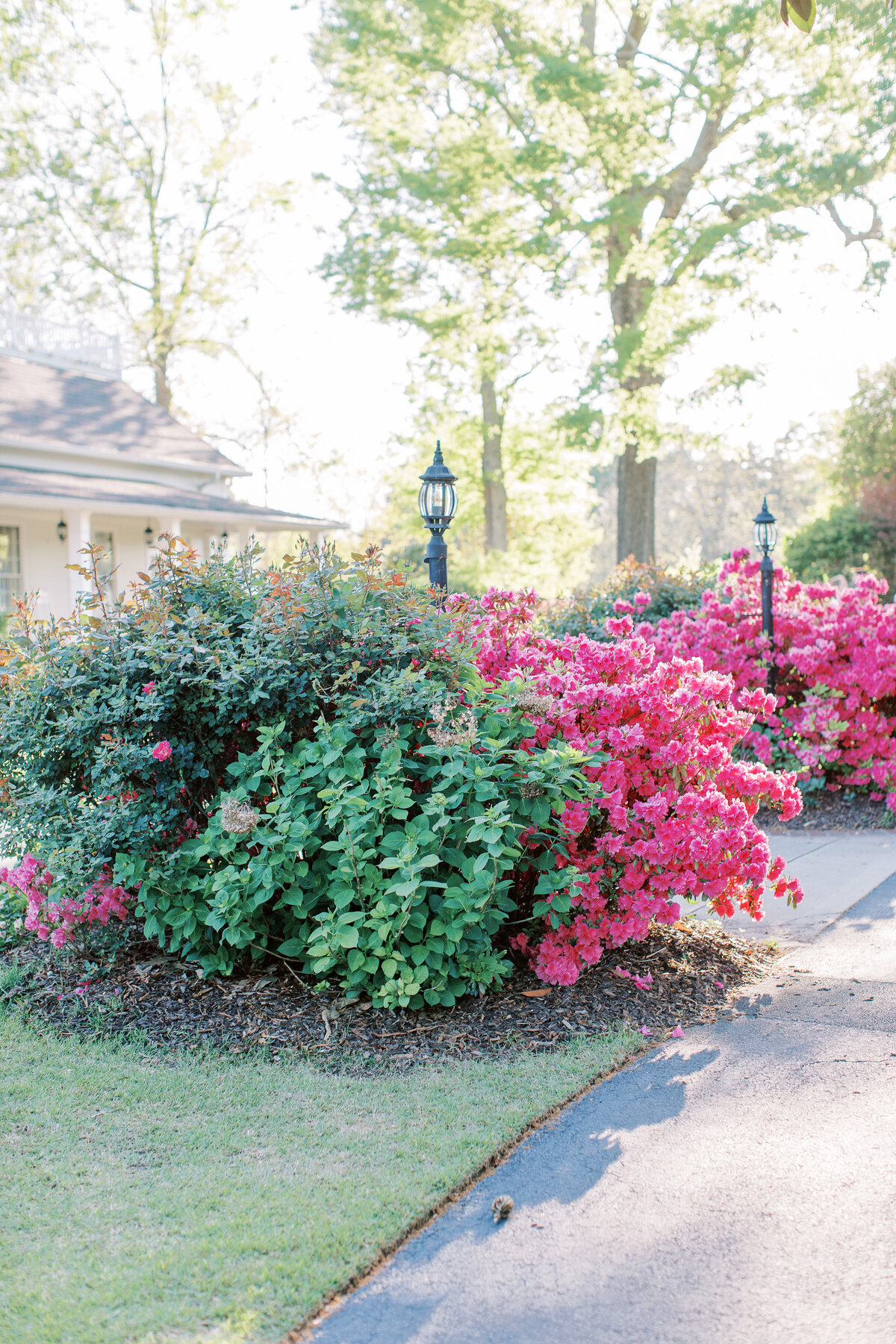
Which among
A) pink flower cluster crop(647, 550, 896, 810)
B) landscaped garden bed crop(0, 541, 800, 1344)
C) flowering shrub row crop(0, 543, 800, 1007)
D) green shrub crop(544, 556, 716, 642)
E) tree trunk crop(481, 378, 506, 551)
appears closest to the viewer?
landscaped garden bed crop(0, 541, 800, 1344)

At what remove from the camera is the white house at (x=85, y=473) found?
1552 centimetres

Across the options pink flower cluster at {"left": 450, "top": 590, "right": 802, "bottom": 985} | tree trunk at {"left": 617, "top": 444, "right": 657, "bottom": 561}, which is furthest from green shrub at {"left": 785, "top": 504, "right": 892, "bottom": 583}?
pink flower cluster at {"left": 450, "top": 590, "right": 802, "bottom": 985}

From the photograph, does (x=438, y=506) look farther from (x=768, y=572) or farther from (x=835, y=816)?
(x=835, y=816)

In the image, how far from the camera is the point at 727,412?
18.8 meters

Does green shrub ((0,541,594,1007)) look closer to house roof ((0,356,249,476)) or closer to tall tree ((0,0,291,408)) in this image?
house roof ((0,356,249,476))

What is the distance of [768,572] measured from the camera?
26.1 ft

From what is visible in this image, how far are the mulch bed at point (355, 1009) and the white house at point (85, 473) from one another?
10048 millimetres

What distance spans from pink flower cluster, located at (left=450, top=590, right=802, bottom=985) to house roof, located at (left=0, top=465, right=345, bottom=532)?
1187 cm

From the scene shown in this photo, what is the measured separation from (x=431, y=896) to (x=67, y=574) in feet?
48.0

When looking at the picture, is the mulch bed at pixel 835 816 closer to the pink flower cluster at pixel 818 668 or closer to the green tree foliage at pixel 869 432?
the pink flower cluster at pixel 818 668

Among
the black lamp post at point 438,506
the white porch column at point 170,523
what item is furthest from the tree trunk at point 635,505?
the black lamp post at point 438,506

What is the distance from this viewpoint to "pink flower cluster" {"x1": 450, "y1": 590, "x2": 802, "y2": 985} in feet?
12.8

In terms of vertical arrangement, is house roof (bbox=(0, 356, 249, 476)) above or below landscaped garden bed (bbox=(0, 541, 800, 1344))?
above

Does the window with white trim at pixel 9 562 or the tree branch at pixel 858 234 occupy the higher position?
the tree branch at pixel 858 234
